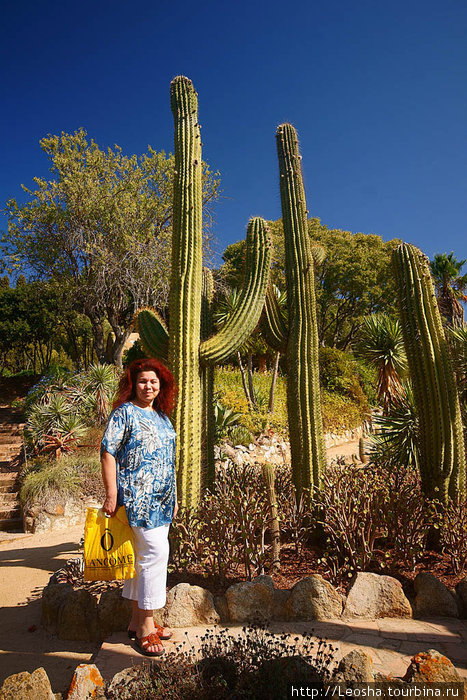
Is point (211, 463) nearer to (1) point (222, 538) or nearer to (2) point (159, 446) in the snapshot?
(1) point (222, 538)

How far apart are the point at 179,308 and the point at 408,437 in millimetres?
4192

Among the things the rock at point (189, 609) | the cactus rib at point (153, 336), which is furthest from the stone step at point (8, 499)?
the rock at point (189, 609)

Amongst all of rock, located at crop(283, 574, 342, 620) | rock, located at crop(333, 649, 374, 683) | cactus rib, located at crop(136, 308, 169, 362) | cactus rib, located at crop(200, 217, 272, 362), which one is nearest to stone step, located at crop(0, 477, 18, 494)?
cactus rib, located at crop(136, 308, 169, 362)

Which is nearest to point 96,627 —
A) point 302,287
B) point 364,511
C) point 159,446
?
point 159,446

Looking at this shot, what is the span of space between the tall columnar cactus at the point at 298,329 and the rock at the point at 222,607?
1655 millimetres

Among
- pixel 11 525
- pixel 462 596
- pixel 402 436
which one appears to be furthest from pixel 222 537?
pixel 11 525

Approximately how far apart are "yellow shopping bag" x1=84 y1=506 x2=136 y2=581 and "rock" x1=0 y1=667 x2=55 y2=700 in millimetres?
625

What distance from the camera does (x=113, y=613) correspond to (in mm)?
A: 3229

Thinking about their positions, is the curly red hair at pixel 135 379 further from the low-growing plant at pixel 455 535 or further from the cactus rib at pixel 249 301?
the low-growing plant at pixel 455 535

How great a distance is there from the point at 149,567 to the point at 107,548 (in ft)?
1.01

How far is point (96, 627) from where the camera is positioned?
3262 mm

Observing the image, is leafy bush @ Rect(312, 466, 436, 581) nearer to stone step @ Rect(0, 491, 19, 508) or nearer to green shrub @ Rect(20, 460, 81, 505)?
green shrub @ Rect(20, 460, 81, 505)

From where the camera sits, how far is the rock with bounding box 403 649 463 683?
5.80 ft

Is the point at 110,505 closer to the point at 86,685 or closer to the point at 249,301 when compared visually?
the point at 86,685
